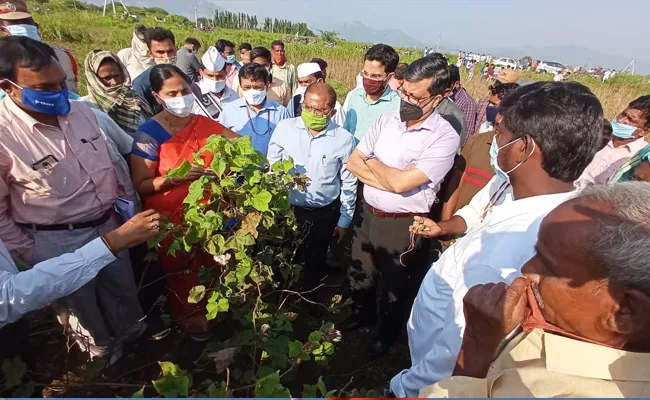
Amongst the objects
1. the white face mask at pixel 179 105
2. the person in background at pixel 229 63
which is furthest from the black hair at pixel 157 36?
the white face mask at pixel 179 105

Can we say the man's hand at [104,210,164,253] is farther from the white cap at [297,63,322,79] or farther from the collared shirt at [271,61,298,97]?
the collared shirt at [271,61,298,97]

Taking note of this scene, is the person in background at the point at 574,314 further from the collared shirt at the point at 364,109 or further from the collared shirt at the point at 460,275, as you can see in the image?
the collared shirt at the point at 364,109

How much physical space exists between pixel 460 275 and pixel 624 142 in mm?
4021

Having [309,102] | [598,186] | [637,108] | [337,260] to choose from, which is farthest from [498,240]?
[637,108]

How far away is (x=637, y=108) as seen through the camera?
3.95 m

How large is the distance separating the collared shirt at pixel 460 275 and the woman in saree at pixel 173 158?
162cm

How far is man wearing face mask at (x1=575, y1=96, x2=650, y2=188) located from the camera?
3.90 m

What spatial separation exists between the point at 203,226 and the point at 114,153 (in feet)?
4.15

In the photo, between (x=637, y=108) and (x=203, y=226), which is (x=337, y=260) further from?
(x=637, y=108)

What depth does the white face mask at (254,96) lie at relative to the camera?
12.7 feet

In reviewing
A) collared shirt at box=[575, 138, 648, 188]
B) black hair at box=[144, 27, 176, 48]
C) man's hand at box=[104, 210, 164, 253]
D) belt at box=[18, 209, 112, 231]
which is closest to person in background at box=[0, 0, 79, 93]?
black hair at box=[144, 27, 176, 48]

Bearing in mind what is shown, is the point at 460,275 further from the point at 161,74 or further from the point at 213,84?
the point at 213,84

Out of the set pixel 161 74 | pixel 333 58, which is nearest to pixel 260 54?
pixel 161 74

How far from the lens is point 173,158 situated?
2623 mm
